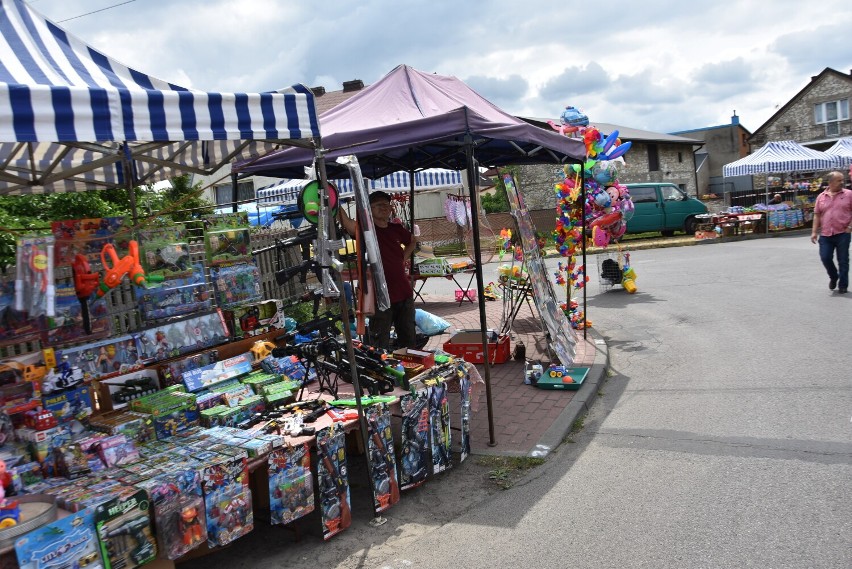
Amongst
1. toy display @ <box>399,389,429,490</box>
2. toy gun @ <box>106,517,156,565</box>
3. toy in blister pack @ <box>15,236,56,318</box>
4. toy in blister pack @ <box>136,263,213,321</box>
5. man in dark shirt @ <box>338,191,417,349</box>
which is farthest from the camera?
man in dark shirt @ <box>338,191,417,349</box>

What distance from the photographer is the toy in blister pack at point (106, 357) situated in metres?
3.89

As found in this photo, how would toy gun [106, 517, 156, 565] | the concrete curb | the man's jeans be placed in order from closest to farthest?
1. toy gun [106, 517, 156, 565]
2. the concrete curb
3. the man's jeans

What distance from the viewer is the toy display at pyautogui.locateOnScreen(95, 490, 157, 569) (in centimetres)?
Answer: 277

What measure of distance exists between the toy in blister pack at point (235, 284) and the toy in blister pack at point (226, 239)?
0.07 meters

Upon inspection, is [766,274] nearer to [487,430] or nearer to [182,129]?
[487,430]

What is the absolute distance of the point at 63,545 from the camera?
2.62 m

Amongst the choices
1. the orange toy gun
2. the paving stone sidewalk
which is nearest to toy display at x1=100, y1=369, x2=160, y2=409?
the orange toy gun

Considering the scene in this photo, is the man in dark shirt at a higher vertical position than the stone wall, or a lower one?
lower

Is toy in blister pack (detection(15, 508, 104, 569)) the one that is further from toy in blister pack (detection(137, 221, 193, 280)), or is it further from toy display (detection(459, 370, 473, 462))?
toy display (detection(459, 370, 473, 462))

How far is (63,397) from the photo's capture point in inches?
144

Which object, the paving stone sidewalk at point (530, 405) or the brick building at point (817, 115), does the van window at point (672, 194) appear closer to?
the paving stone sidewalk at point (530, 405)

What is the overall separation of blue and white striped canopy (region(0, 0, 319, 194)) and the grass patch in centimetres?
281

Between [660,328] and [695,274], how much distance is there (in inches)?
209

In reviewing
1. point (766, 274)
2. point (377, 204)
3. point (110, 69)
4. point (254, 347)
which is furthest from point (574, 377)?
point (766, 274)
